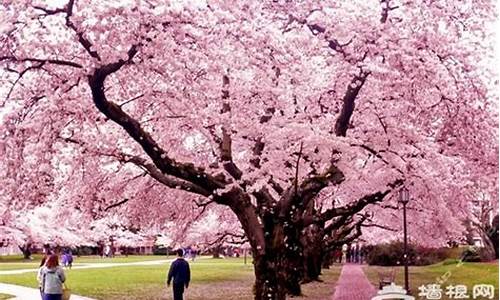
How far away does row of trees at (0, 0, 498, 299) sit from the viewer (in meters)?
11.5

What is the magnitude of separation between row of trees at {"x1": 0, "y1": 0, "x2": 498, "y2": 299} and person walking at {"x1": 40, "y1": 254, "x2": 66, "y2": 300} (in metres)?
1.29

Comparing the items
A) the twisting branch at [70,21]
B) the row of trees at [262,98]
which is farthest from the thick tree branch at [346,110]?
the twisting branch at [70,21]

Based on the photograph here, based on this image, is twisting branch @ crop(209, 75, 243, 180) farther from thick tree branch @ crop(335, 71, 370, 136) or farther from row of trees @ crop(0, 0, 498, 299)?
thick tree branch @ crop(335, 71, 370, 136)

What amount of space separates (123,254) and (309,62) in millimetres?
72123

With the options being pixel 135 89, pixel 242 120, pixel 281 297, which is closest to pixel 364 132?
pixel 242 120

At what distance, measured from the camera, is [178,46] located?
11484mm

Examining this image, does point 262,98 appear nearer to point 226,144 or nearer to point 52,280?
point 226,144

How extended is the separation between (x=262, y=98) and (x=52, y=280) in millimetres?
4864

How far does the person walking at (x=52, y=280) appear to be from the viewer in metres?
12.2

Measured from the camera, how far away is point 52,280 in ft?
40.2

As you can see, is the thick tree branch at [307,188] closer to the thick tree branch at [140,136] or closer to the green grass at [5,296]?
the thick tree branch at [140,136]

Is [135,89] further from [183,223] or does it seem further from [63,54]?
[183,223]

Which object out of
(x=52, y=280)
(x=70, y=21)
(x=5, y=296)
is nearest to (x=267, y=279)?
(x=52, y=280)

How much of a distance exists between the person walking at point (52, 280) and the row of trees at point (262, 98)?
129 centimetres
